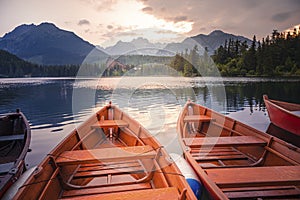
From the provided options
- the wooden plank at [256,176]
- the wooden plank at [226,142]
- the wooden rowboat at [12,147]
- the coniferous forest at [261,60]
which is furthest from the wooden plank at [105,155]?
the coniferous forest at [261,60]

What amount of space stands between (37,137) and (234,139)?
9.21 metres

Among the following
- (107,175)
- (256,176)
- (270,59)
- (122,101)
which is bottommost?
(122,101)

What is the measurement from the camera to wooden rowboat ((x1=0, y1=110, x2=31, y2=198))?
383cm

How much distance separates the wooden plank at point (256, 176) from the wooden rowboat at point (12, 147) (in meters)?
3.31

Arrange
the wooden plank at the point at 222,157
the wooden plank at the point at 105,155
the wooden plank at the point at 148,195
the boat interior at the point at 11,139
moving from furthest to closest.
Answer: the boat interior at the point at 11,139
the wooden plank at the point at 222,157
the wooden plank at the point at 105,155
the wooden plank at the point at 148,195

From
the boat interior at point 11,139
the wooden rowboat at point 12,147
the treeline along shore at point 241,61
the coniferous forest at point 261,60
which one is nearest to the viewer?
the wooden rowboat at point 12,147

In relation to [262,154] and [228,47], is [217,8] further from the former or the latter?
[228,47]

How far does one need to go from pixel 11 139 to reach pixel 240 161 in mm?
6236

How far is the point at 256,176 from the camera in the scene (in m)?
3.06

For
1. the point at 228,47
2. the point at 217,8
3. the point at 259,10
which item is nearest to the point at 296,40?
the point at 228,47

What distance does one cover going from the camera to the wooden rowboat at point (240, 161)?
2.93m

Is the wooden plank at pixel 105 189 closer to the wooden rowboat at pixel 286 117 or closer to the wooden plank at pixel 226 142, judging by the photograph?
the wooden plank at pixel 226 142

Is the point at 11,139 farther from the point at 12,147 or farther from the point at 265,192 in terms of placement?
the point at 265,192

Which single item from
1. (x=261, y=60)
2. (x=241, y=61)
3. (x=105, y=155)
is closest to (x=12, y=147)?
(x=105, y=155)
